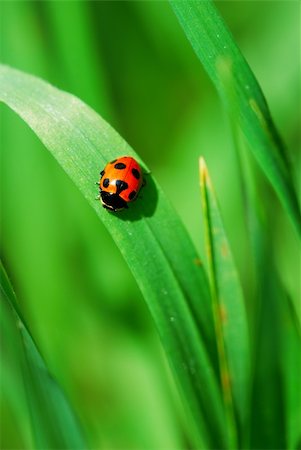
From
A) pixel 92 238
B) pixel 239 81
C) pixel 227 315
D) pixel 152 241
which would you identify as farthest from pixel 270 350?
pixel 92 238

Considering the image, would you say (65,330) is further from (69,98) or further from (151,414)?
(69,98)

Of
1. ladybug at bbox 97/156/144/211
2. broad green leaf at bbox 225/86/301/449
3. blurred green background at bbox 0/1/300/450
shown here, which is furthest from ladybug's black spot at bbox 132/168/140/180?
blurred green background at bbox 0/1/300/450

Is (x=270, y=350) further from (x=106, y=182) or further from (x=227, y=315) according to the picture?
(x=106, y=182)

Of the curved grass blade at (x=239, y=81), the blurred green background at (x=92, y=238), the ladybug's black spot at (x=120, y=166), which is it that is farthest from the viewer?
the blurred green background at (x=92, y=238)

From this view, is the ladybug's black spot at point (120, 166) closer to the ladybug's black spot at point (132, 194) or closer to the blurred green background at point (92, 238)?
the ladybug's black spot at point (132, 194)

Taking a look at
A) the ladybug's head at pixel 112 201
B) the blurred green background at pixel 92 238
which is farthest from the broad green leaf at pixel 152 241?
the blurred green background at pixel 92 238

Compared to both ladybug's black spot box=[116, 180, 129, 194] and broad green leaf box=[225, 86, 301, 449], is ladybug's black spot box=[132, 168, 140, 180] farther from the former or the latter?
broad green leaf box=[225, 86, 301, 449]

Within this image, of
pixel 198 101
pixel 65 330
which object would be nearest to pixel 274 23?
pixel 198 101
